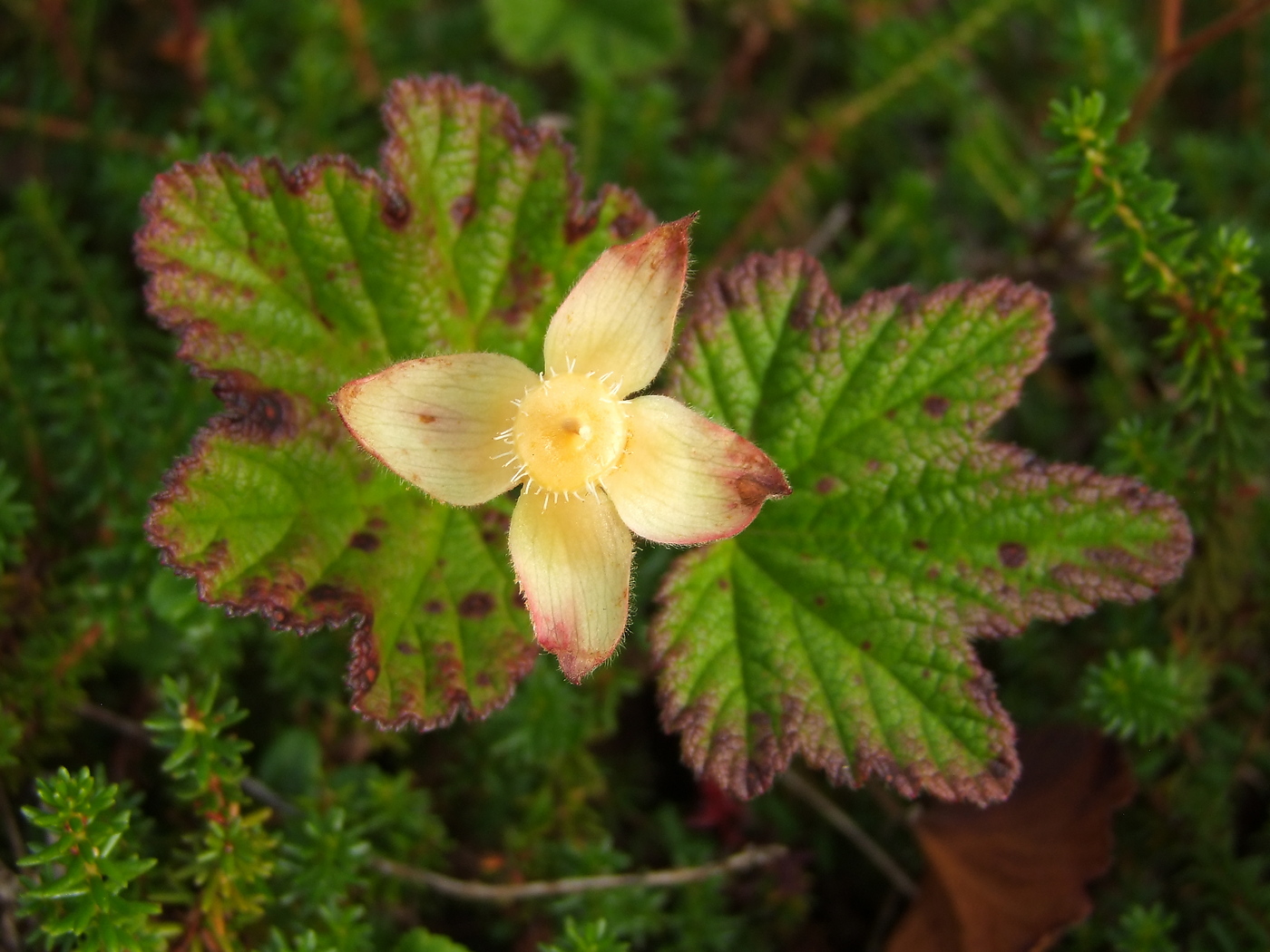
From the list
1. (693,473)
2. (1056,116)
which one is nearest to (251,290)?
(693,473)

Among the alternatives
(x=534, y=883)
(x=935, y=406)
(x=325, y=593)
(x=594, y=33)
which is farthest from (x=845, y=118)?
(x=534, y=883)

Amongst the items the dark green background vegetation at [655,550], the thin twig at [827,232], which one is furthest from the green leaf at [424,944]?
the thin twig at [827,232]

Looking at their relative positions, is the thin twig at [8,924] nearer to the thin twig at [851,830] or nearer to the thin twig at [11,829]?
the thin twig at [11,829]

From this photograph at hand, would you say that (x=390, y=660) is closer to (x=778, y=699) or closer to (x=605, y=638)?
(x=605, y=638)

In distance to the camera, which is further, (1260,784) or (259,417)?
(1260,784)

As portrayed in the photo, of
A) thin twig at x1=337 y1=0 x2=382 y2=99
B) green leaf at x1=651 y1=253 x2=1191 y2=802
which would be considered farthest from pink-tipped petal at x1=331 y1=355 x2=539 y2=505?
thin twig at x1=337 y1=0 x2=382 y2=99

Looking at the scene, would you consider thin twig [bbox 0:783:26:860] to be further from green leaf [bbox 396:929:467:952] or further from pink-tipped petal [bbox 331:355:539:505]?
pink-tipped petal [bbox 331:355:539:505]
